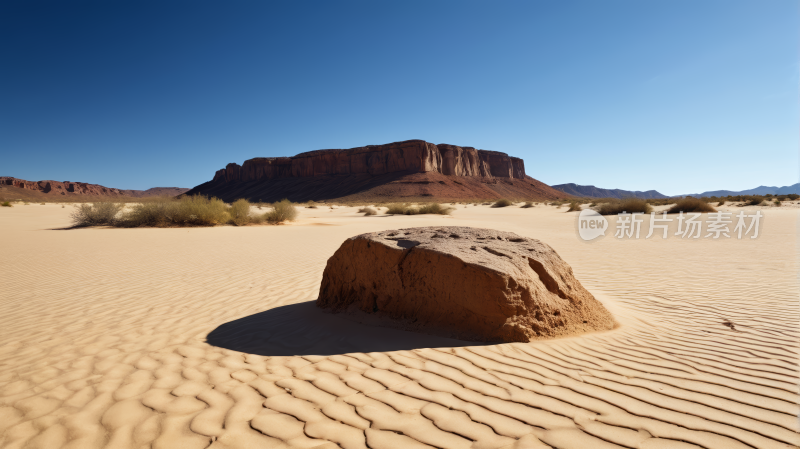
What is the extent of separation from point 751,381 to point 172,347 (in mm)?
4600

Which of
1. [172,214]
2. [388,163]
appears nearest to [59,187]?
[388,163]

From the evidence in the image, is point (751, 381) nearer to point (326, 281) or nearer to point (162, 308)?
point (326, 281)

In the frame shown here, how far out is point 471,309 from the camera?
11.5ft

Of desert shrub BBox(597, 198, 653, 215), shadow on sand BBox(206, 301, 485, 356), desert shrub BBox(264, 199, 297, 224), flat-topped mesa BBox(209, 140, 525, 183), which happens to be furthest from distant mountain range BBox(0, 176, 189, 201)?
shadow on sand BBox(206, 301, 485, 356)

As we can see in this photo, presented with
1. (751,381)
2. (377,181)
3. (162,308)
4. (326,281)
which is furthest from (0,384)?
(377,181)

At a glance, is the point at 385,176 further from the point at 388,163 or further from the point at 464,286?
the point at 464,286

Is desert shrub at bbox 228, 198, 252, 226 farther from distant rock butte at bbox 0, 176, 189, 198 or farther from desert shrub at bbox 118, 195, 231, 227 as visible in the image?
distant rock butte at bbox 0, 176, 189, 198

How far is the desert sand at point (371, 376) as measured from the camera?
1986 mm

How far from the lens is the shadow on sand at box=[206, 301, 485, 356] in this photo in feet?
10.9

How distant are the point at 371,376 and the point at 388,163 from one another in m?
84.5

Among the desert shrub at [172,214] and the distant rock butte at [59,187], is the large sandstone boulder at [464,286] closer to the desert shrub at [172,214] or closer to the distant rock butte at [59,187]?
the desert shrub at [172,214]

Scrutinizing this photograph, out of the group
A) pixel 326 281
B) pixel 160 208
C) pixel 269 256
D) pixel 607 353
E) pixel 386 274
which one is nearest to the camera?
pixel 607 353

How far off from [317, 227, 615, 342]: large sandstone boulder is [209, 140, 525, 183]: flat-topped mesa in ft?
259

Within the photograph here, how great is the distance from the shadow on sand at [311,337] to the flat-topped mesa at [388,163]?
79.2 meters
